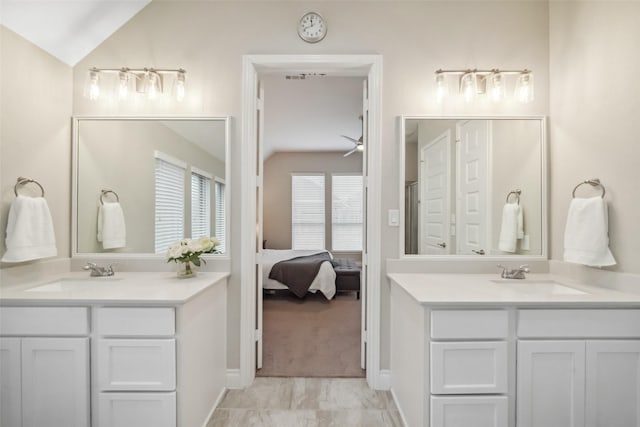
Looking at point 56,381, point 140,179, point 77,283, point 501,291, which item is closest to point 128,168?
point 140,179

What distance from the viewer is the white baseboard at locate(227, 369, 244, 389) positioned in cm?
230

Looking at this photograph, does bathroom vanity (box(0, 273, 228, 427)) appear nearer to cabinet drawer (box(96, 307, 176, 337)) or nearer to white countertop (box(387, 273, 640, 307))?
cabinet drawer (box(96, 307, 176, 337))

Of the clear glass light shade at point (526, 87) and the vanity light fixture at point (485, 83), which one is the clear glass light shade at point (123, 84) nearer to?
the vanity light fixture at point (485, 83)

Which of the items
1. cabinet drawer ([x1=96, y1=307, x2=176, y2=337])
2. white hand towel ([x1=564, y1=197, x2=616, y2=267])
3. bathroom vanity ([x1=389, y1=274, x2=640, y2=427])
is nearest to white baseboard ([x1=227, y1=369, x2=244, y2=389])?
cabinet drawer ([x1=96, y1=307, x2=176, y2=337])

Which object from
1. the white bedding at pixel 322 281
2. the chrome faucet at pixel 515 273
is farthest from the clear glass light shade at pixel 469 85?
the white bedding at pixel 322 281

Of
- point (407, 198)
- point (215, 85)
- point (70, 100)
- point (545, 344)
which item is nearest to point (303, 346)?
point (407, 198)

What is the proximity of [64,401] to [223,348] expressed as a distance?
0.87 m

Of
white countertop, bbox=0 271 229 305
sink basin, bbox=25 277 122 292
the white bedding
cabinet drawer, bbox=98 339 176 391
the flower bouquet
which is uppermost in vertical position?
the flower bouquet

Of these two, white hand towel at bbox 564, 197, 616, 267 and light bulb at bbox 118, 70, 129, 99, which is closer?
white hand towel at bbox 564, 197, 616, 267

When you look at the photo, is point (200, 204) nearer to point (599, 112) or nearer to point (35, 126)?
point (35, 126)

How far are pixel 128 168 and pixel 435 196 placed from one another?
7.02 ft

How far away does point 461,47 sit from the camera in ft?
7.48

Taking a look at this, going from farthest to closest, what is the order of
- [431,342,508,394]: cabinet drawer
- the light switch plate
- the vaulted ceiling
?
1. the light switch plate
2. the vaulted ceiling
3. [431,342,508,394]: cabinet drawer

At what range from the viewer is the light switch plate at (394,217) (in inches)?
90.1
